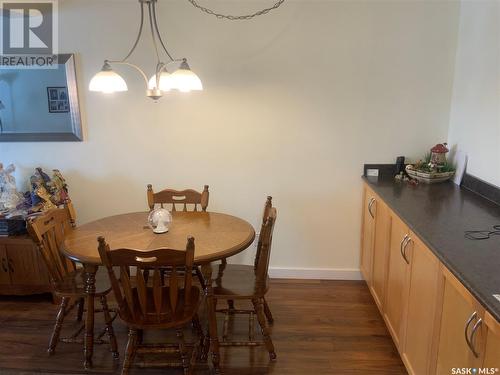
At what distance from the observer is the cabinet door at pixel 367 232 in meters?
2.88

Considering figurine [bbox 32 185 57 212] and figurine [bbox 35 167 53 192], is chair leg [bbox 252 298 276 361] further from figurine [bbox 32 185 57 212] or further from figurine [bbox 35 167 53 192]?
figurine [bbox 35 167 53 192]

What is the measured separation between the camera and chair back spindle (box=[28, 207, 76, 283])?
2189 mm

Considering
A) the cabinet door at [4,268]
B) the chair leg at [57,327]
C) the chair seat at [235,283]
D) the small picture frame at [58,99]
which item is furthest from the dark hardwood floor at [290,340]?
the small picture frame at [58,99]

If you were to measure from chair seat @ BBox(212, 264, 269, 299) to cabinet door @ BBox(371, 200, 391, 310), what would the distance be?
792 mm

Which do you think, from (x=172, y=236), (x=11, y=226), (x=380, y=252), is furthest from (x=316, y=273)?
(x=11, y=226)

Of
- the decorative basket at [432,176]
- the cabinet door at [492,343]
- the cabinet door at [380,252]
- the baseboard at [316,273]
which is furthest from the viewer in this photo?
the baseboard at [316,273]

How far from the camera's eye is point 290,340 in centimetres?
249

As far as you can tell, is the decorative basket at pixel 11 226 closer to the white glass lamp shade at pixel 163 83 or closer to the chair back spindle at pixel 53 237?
the chair back spindle at pixel 53 237

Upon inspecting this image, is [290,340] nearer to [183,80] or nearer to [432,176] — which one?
[432,176]

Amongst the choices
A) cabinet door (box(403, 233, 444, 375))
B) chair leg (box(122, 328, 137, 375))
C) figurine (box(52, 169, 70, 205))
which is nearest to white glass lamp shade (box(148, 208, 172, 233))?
chair leg (box(122, 328, 137, 375))

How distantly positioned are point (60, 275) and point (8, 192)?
121 centimetres

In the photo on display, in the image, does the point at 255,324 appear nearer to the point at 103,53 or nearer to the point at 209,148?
the point at 209,148

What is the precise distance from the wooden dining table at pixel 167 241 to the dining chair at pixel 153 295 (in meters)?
0.14

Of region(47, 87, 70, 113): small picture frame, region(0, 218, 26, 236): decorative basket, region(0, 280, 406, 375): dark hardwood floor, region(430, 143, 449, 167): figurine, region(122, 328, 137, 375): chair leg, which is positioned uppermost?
region(47, 87, 70, 113): small picture frame
